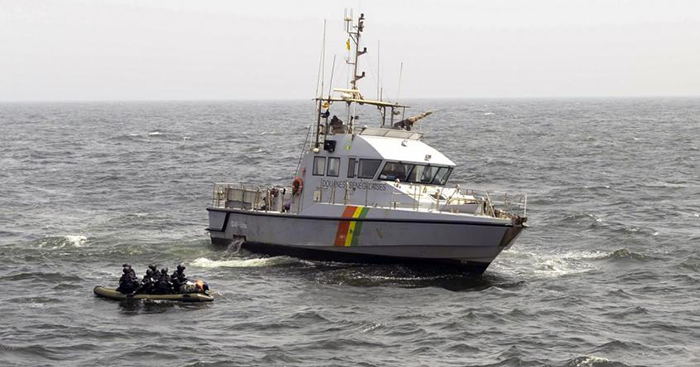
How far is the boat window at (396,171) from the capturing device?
30.6 metres

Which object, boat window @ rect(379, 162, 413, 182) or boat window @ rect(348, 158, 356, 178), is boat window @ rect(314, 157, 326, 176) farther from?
boat window @ rect(379, 162, 413, 182)

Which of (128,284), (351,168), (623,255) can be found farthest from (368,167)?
(623,255)

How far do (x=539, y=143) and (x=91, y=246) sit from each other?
56.8m

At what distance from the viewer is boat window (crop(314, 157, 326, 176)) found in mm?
31688

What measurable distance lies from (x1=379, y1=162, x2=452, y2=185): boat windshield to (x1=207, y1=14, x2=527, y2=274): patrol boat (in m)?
0.03

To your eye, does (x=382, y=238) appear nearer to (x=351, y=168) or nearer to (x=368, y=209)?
(x=368, y=209)

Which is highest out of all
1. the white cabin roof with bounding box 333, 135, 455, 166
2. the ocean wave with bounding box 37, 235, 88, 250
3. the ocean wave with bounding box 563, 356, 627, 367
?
the white cabin roof with bounding box 333, 135, 455, 166

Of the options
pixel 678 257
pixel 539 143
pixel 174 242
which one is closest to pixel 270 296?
pixel 174 242

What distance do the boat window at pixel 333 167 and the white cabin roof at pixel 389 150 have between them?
1.38ft

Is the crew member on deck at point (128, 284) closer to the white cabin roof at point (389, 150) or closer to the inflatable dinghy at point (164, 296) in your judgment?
the inflatable dinghy at point (164, 296)

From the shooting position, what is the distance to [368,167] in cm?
3075

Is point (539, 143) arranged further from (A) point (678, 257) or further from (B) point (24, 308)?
(B) point (24, 308)

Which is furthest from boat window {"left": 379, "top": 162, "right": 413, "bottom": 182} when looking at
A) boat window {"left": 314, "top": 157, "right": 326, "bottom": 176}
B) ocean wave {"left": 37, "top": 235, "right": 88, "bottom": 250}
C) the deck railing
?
ocean wave {"left": 37, "top": 235, "right": 88, "bottom": 250}

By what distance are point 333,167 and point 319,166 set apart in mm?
540
